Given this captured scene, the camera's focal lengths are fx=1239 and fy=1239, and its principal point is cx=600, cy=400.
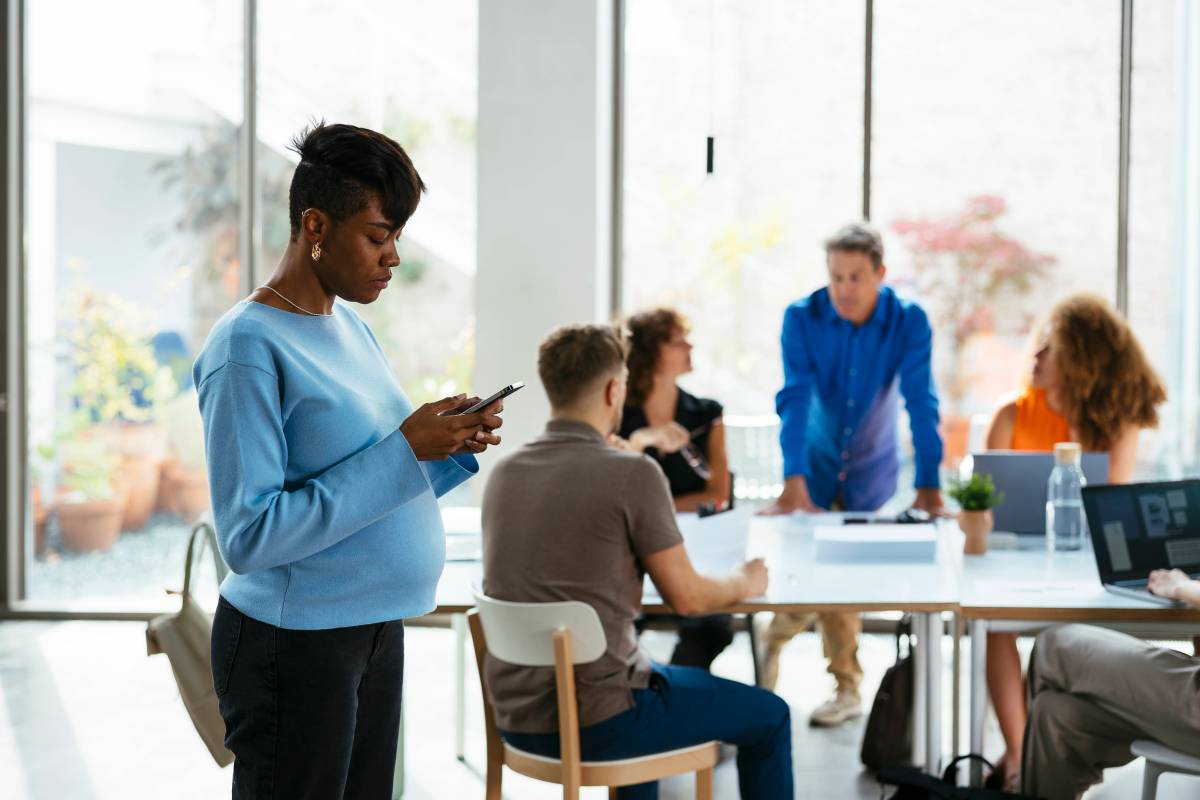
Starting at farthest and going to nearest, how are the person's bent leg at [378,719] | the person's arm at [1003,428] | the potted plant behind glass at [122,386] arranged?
1. the potted plant behind glass at [122,386]
2. the person's arm at [1003,428]
3. the person's bent leg at [378,719]

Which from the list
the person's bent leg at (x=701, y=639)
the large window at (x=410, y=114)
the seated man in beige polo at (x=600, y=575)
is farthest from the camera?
the large window at (x=410, y=114)

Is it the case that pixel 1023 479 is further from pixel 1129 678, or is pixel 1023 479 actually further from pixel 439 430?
pixel 439 430

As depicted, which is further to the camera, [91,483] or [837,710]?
[91,483]

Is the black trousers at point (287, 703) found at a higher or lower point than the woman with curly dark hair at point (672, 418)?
lower

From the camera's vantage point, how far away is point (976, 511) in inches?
130

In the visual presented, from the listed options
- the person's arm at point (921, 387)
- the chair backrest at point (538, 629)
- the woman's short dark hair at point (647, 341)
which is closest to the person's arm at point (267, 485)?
the chair backrest at point (538, 629)

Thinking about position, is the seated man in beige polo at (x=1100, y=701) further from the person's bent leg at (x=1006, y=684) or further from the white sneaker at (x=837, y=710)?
the white sneaker at (x=837, y=710)

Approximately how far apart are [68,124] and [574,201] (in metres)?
2.39

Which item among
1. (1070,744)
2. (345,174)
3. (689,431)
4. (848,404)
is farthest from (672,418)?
(345,174)

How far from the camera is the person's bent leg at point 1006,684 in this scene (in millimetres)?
3432

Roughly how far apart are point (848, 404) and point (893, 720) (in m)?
1.15

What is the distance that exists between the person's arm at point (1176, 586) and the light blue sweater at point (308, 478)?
1768mm

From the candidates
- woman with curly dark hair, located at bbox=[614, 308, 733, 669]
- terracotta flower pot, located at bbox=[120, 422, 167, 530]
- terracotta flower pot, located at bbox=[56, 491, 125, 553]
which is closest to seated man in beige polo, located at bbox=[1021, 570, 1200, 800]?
woman with curly dark hair, located at bbox=[614, 308, 733, 669]

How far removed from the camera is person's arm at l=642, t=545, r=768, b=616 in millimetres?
2523
